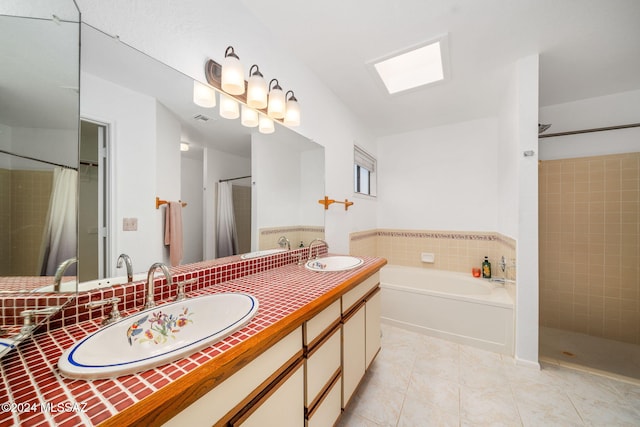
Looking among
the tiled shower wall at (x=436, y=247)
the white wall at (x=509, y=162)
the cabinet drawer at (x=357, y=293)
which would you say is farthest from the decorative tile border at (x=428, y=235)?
the cabinet drawer at (x=357, y=293)

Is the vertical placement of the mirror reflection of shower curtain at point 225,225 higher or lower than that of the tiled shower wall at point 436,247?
higher

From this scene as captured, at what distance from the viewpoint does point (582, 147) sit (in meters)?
2.37

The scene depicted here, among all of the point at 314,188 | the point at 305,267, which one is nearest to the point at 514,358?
the point at 305,267

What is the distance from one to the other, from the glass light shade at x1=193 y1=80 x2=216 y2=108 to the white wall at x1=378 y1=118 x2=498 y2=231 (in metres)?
2.74

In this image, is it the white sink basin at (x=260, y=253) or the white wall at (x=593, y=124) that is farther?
the white wall at (x=593, y=124)

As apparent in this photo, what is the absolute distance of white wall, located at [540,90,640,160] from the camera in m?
2.22

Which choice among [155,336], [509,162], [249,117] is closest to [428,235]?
[509,162]

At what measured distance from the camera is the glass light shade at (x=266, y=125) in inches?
60.4

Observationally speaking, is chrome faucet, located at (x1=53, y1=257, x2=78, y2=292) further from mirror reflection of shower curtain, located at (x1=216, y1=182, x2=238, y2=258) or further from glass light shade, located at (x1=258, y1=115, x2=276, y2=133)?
glass light shade, located at (x1=258, y1=115, x2=276, y2=133)

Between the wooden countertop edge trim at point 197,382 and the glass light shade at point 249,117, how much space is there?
117cm

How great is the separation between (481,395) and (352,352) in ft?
3.25

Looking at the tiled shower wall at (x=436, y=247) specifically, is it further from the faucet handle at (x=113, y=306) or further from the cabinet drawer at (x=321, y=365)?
the faucet handle at (x=113, y=306)

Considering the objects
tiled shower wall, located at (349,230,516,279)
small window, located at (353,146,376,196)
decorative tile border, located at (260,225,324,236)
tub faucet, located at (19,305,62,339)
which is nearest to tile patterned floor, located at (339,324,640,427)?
tiled shower wall, located at (349,230,516,279)

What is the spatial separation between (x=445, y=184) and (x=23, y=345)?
11.8 ft
